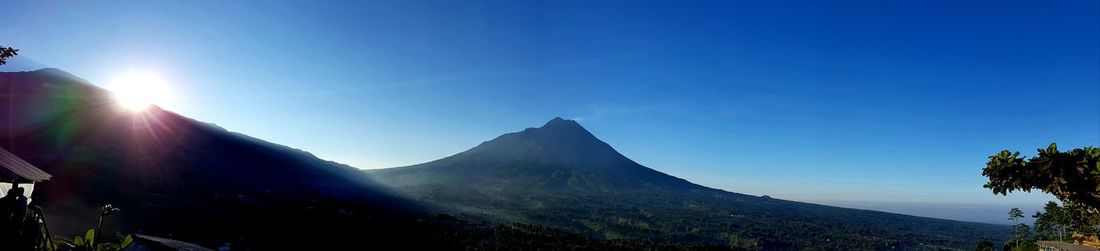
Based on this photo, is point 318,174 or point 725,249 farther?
point 318,174

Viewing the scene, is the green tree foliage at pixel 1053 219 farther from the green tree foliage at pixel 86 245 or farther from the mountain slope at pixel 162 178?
the mountain slope at pixel 162 178

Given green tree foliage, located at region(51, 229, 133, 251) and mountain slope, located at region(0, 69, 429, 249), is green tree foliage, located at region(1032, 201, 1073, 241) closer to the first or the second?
green tree foliage, located at region(51, 229, 133, 251)

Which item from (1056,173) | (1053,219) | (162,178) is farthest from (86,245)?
(1053,219)

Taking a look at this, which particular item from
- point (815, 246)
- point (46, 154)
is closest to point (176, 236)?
point (46, 154)

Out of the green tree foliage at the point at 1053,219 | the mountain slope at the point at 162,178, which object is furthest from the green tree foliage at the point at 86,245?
the green tree foliage at the point at 1053,219

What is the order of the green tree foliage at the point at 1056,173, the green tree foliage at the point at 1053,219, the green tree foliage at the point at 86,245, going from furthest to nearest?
the green tree foliage at the point at 1053,219 < the green tree foliage at the point at 1056,173 < the green tree foliage at the point at 86,245

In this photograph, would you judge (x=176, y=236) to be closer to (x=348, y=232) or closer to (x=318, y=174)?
(x=348, y=232)
